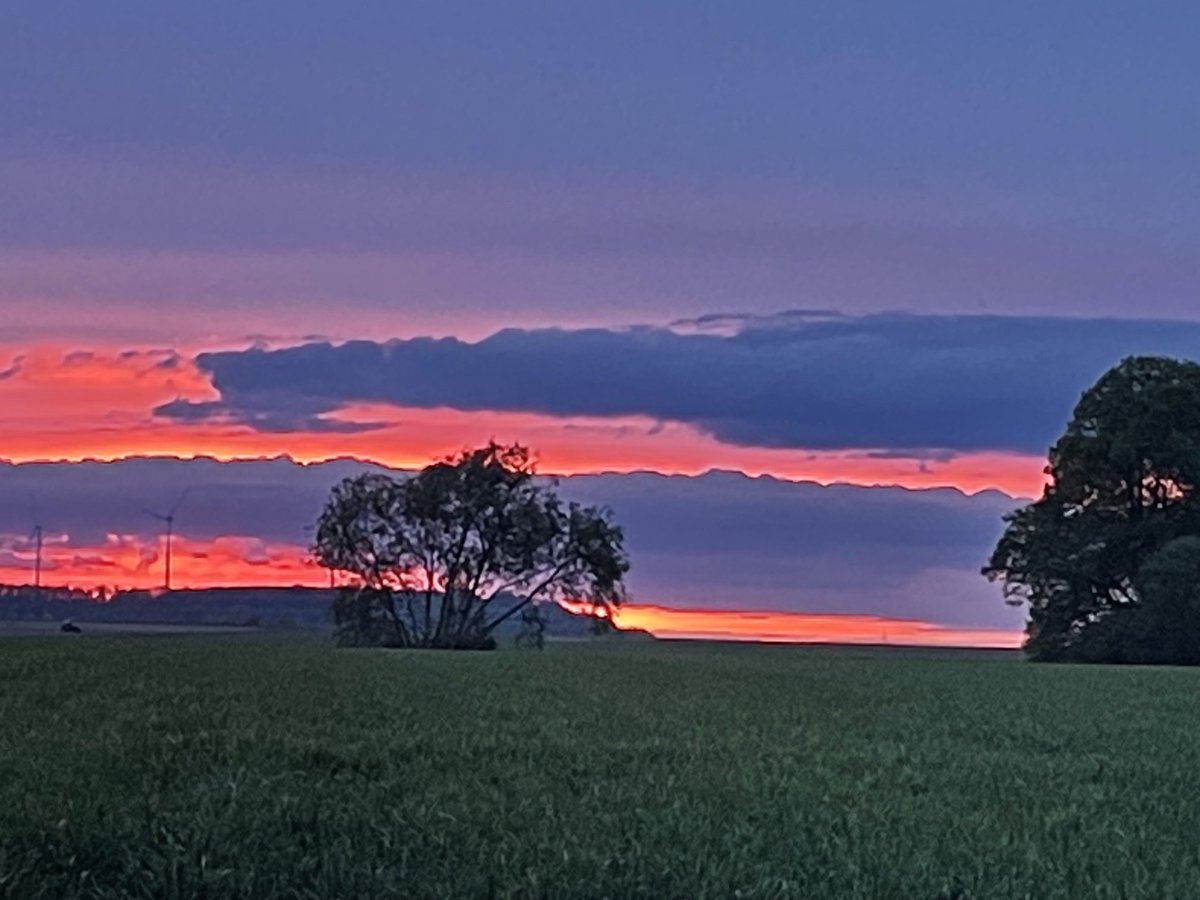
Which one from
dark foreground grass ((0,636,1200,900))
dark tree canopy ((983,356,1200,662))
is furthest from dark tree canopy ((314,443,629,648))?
dark foreground grass ((0,636,1200,900))

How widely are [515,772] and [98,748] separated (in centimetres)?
327

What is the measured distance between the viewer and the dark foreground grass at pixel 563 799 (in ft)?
31.8

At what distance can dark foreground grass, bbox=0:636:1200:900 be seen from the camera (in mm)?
9688

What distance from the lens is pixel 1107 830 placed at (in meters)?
12.2

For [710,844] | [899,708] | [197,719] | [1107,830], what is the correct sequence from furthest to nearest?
[899,708], [197,719], [1107,830], [710,844]

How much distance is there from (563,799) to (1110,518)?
68.5m

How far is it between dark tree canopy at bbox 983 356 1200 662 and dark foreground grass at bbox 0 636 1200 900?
52.2 metres

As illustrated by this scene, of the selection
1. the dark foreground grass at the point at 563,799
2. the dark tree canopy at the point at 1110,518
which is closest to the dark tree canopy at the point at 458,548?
the dark tree canopy at the point at 1110,518

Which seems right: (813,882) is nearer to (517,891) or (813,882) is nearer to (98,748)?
(517,891)

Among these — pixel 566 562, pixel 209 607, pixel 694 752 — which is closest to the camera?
pixel 694 752

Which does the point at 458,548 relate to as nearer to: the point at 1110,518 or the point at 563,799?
the point at 1110,518

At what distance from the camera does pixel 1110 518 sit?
7794 cm

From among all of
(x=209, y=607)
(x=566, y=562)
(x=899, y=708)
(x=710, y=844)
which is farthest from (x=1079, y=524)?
(x=209, y=607)

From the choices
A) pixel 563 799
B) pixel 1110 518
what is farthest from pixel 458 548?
pixel 563 799
